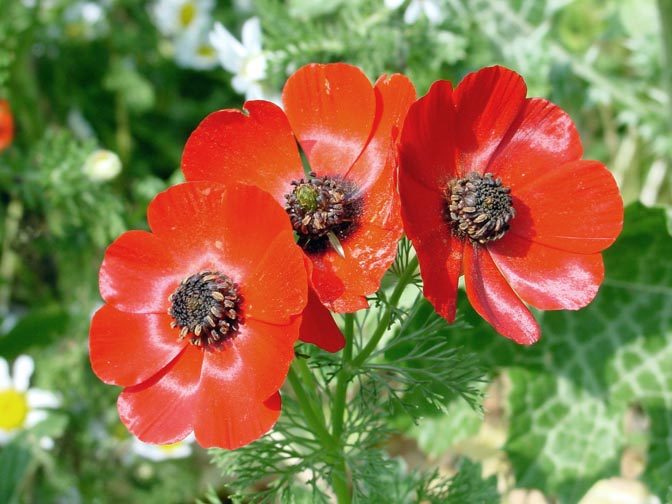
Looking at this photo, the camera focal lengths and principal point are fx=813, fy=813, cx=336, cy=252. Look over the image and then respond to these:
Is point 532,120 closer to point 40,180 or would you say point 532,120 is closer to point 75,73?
point 40,180

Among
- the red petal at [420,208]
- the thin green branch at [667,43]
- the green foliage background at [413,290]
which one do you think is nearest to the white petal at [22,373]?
the green foliage background at [413,290]

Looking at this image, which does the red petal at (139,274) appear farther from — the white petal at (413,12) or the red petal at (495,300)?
the white petal at (413,12)

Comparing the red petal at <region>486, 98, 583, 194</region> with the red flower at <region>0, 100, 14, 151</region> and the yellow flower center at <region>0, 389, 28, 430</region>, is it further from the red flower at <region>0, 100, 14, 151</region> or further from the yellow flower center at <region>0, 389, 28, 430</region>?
the red flower at <region>0, 100, 14, 151</region>

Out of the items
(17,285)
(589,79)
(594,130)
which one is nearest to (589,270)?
(589,79)

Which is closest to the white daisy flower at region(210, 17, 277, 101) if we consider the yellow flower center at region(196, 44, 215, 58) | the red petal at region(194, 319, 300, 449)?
the yellow flower center at region(196, 44, 215, 58)

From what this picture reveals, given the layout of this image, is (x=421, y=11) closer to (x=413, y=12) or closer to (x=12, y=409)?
(x=413, y=12)

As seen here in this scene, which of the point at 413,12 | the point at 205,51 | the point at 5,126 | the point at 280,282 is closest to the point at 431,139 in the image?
the point at 280,282
